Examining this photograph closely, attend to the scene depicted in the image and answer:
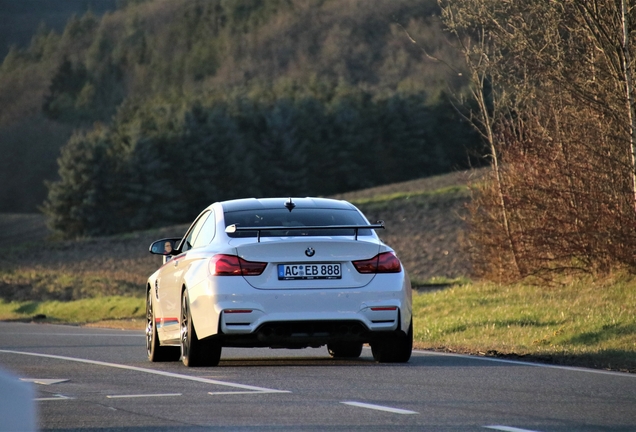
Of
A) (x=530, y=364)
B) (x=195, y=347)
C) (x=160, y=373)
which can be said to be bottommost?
(x=530, y=364)

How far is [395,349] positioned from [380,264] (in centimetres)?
109

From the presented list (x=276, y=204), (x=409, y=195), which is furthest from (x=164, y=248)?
(x=409, y=195)

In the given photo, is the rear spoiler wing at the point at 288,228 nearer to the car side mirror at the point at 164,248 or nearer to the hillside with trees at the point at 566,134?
the car side mirror at the point at 164,248

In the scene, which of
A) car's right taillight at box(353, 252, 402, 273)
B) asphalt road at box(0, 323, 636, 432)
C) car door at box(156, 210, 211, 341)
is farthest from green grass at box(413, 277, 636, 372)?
car door at box(156, 210, 211, 341)

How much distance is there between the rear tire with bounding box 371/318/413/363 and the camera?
41.2 feet

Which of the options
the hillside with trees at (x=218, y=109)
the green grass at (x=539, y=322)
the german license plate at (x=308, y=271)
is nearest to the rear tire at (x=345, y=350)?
the green grass at (x=539, y=322)

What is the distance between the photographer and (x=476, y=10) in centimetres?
2302

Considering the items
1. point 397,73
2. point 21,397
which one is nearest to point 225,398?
point 21,397

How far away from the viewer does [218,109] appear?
105562 mm

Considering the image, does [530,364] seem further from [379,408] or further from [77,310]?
[77,310]

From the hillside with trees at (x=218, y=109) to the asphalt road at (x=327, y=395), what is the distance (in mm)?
45854

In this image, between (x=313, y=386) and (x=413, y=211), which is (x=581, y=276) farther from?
(x=413, y=211)

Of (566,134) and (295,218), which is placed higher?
(295,218)

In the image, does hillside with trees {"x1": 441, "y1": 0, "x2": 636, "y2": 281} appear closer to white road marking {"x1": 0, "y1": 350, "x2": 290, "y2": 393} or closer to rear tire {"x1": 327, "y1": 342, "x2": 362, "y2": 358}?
rear tire {"x1": 327, "y1": 342, "x2": 362, "y2": 358}
